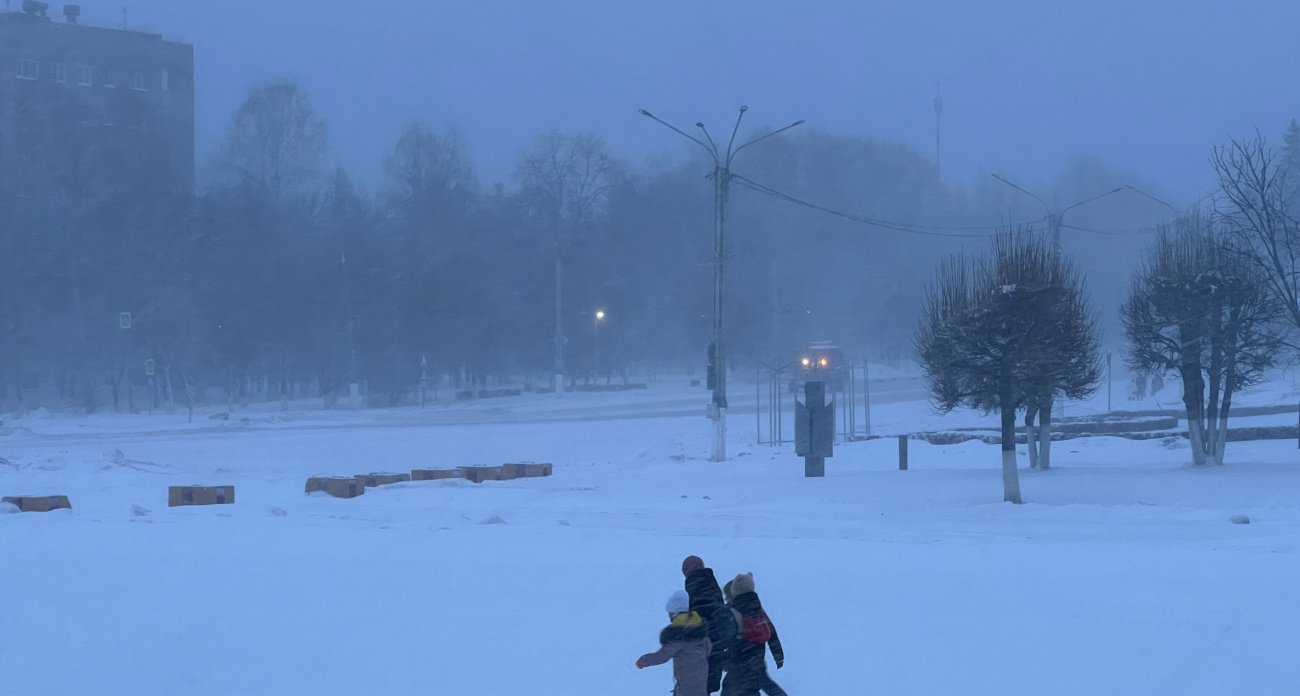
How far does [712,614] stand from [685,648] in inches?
13.1

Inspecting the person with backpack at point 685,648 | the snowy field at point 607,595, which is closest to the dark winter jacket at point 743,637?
the person with backpack at point 685,648

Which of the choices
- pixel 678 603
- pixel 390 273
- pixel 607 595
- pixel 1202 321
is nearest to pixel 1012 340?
pixel 1202 321

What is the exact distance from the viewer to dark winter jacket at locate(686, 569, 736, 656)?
6.14 m

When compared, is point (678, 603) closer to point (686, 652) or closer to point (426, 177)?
point (686, 652)

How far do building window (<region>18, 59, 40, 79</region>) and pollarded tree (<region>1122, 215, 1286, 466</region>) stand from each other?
66.5 metres

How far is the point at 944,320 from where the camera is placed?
19.1 metres

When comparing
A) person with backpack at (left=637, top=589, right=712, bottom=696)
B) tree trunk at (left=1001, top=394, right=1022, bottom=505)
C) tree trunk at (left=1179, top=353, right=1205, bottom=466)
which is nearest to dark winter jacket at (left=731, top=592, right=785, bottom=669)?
person with backpack at (left=637, top=589, right=712, bottom=696)

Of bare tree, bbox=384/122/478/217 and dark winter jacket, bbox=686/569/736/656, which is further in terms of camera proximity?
bare tree, bbox=384/122/478/217

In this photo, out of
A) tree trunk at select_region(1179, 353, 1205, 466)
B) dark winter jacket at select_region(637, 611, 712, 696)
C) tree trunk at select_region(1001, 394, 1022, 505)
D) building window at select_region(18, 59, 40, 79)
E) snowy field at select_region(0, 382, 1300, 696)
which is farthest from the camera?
building window at select_region(18, 59, 40, 79)

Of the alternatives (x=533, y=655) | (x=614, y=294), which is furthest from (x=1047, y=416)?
(x=614, y=294)

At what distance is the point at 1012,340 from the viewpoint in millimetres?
17719

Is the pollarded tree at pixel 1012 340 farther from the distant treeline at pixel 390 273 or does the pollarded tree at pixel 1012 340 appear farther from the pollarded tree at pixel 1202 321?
the distant treeline at pixel 390 273

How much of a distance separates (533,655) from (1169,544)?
7228 millimetres

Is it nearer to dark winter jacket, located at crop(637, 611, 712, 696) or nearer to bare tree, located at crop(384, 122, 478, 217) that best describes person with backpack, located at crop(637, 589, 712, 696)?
dark winter jacket, located at crop(637, 611, 712, 696)
